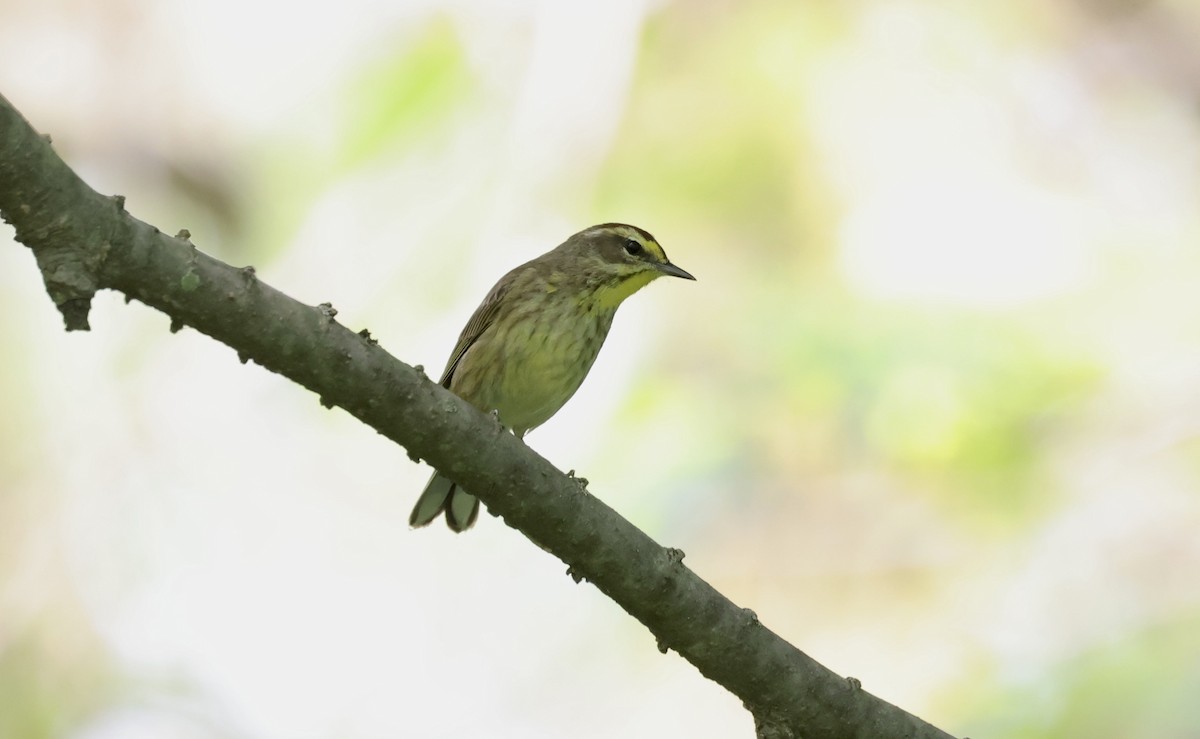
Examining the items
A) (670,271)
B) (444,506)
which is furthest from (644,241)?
(444,506)

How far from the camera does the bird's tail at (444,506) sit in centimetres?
604

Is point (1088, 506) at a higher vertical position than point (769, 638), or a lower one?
higher

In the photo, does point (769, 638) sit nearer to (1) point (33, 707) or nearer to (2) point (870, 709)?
(2) point (870, 709)

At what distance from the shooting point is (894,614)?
7234 millimetres

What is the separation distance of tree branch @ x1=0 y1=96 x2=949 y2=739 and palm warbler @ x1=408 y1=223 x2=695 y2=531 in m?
1.92

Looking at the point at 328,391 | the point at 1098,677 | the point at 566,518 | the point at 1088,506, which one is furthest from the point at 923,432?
the point at 328,391

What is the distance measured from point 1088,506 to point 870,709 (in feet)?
11.3

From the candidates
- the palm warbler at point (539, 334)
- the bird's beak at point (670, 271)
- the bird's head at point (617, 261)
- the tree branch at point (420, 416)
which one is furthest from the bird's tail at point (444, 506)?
the tree branch at point (420, 416)

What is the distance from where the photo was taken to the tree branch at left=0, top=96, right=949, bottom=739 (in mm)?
3033

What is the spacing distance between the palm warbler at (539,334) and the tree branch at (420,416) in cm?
192

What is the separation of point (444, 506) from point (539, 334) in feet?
2.94

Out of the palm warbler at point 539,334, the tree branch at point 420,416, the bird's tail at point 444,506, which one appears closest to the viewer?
the tree branch at point 420,416

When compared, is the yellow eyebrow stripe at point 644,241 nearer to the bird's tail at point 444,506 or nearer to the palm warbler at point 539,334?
the palm warbler at point 539,334

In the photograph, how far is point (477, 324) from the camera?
20.3 ft
